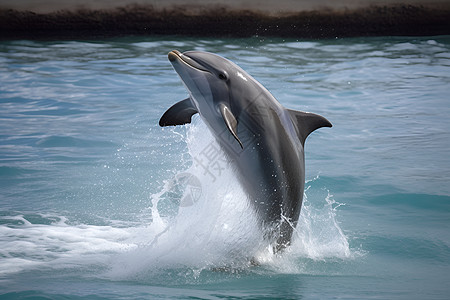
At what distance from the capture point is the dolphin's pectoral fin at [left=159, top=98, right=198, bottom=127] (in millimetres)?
5137

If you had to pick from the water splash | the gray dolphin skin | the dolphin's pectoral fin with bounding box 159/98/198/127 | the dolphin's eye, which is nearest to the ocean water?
the water splash

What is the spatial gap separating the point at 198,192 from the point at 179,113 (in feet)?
3.61

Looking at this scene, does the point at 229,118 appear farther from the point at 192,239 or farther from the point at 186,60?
the point at 192,239

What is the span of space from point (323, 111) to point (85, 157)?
Result: 14.6ft

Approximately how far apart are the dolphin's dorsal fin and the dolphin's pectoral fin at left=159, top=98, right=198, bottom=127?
31.3 inches

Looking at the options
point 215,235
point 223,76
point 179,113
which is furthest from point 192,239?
point 223,76

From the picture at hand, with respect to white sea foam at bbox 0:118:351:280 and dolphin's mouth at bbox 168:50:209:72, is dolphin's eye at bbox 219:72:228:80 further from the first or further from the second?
white sea foam at bbox 0:118:351:280

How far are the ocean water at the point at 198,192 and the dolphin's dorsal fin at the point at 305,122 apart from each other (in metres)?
0.69

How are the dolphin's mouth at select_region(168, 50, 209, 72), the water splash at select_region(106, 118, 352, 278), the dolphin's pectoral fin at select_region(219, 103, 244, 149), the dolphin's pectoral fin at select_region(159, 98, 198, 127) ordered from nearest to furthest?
the dolphin's pectoral fin at select_region(219, 103, 244, 149)
the dolphin's mouth at select_region(168, 50, 209, 72)
the dolphin's pectoral fin at select_region(159, 98, 198, 127)
the water splash at select_region(106, 118, 352, 278)

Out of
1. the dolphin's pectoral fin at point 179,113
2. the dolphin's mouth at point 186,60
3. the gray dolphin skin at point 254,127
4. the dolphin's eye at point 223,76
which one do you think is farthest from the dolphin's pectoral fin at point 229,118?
the dolphin's pectoral fin at point 179,113

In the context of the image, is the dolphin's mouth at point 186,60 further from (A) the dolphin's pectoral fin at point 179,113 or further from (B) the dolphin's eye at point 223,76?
(A) the dolphin's pectoral fin at point 179,113

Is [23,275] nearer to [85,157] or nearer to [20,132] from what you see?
[85,157]

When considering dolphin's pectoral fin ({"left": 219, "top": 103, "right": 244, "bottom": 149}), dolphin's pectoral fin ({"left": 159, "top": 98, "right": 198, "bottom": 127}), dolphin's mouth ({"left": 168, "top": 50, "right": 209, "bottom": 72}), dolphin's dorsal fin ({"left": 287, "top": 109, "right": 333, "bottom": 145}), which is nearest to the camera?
dolphin's pectoral fin ({"left": 219, "top": 103, "right": 244, "bottom": 149})

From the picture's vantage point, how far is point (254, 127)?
4.87m
